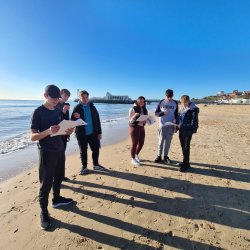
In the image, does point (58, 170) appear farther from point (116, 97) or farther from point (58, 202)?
point (116, 97)

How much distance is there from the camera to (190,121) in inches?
202

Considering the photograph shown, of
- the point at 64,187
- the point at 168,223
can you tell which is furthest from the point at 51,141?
the point at 168,223

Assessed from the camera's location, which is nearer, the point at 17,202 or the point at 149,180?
the point at 17,202

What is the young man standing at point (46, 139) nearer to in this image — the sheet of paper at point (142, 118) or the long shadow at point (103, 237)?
the long shadow at point (103, 237)

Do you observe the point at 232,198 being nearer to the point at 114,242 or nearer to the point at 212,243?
the point at 212,243

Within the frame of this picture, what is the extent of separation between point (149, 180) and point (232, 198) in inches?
68.7

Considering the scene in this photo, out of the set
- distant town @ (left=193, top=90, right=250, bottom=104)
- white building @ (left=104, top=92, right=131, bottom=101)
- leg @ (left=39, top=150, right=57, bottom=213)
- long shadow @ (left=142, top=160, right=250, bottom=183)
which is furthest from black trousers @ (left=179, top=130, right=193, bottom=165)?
white building @ (left=104, top=92, right=131, bottom=101)

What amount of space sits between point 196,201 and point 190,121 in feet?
6.68

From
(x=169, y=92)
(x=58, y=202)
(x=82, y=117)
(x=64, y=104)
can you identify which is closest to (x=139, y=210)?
(x=58, y=202)

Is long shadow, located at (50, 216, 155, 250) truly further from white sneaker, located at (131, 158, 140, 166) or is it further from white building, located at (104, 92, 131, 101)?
white building, located at (104, 92, 131, 101)

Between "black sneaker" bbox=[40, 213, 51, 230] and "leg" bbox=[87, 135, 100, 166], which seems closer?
"black sneaker" bbox=[40, 213, 51, 230]

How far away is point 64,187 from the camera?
453 centimetres

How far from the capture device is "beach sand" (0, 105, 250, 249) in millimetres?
2799

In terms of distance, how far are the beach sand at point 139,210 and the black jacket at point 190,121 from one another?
1148 mm
